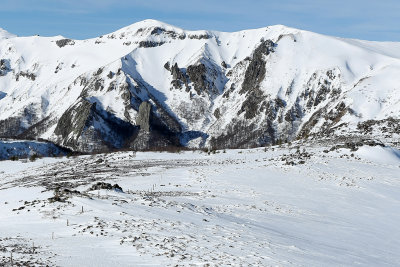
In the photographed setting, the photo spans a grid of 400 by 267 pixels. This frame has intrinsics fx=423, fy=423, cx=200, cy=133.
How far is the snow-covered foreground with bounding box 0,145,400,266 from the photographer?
1617 centimetres

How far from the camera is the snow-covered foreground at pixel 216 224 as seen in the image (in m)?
16.2

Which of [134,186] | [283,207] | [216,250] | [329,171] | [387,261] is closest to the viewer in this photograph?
[216,250]

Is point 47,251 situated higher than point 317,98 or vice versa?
point 317,98

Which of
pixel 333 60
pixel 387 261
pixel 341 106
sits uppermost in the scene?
pixel 333 60

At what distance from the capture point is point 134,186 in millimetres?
38906

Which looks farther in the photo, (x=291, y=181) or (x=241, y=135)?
(x=241, y=135)

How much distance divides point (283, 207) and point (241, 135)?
557ft

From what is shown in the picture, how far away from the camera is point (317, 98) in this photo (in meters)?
190

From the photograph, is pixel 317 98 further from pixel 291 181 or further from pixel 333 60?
pixel 291 181

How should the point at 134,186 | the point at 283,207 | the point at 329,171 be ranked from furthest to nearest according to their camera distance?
the point at 329,171 → the point at 134,186 → the point at 283,207

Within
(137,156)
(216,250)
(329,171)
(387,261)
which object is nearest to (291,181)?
(329,171)

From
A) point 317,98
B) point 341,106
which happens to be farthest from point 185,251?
point 317,98

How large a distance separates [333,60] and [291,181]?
171 meters

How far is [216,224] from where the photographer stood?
72.0 ft
